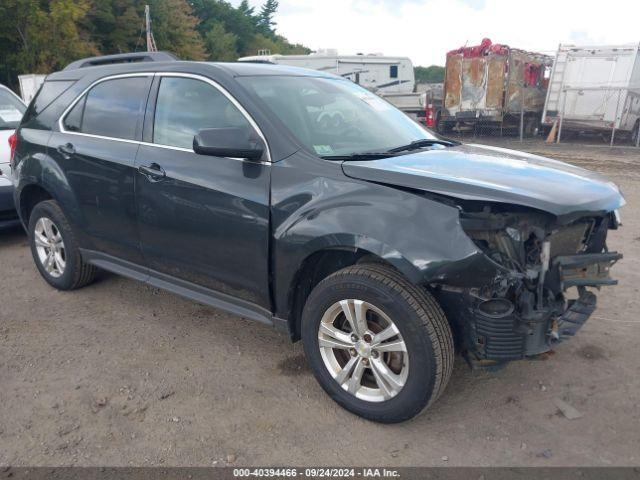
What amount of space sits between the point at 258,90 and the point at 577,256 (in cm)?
207

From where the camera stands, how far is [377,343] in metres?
2.86

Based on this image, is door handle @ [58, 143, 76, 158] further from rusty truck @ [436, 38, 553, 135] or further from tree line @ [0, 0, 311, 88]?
tree line @ [0, 0, 311, 88]

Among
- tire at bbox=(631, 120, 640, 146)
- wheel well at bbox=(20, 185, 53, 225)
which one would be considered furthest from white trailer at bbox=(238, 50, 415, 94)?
wheel well at bbox=(20, 185, 53, 225)

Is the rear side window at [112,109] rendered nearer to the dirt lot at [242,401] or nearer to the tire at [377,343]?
the dirt lot at [242,401]

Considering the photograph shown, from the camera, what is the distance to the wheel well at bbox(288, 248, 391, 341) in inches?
120

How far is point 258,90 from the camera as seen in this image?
11.2 feet

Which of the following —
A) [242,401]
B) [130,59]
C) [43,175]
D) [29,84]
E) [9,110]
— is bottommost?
[242,401]

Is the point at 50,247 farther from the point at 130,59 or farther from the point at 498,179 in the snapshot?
the point at 498,179

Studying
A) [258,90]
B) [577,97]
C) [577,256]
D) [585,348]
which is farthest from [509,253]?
[577,97]

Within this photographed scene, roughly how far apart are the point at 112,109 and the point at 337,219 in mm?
2184

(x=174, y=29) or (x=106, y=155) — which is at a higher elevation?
(x=174, y=29)

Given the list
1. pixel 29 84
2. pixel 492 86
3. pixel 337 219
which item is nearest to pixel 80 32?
pixel 29 84

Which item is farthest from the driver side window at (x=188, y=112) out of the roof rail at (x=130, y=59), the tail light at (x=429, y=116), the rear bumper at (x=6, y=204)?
the tail light at (x=429, y=116)

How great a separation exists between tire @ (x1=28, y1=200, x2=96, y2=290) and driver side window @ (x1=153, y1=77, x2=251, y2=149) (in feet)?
4.60
